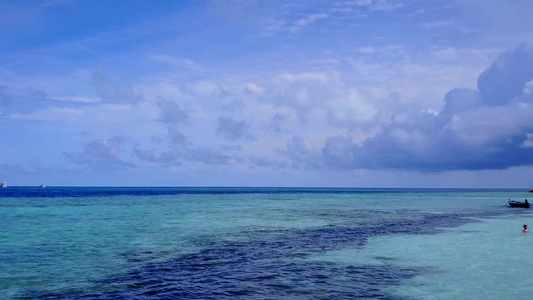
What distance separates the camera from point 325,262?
21.8 meters

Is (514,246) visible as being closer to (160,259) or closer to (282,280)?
(282,280)

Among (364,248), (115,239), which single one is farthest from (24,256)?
(364,248)

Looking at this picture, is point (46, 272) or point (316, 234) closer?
point (46, 272)

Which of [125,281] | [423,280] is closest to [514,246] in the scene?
[423,280]

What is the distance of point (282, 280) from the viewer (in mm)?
18031

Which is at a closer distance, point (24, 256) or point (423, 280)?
point (423, 280)

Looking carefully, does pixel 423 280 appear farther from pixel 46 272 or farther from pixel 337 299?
pixel 46 272

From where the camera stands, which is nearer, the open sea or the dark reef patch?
the dark reef patch

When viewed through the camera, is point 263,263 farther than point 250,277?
Yes

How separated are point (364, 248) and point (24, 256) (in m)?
19.9

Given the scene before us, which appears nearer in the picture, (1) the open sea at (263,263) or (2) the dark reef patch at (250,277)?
(2) the dark reef patch at (250,277)

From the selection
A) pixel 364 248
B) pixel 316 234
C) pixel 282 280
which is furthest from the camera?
pixel 316 234

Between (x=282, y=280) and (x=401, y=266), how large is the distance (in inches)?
267

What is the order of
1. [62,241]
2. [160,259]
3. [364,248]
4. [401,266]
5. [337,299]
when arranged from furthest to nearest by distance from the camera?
1. [62,241]
2. [364,248]
3. [160,259]
4. [401,266]
5. [337,299]
